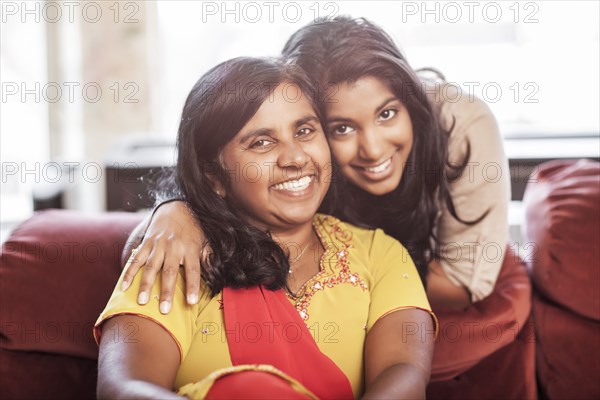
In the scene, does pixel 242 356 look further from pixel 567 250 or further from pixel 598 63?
pixel 598 63

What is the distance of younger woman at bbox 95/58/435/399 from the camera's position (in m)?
1.18

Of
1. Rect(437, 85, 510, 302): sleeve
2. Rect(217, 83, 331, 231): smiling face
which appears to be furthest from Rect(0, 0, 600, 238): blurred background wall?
Rect(217, 83, 331, 231): smiling face

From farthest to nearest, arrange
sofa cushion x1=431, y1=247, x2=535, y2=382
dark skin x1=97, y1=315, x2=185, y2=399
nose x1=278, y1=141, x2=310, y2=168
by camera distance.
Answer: sofa cushion x1=431, y1=247, x2=535, y2=382 < nose x1=278, y1=141, x2=310, y2=168 < dark skin x1=97, y1=315, x2=185, y2=399

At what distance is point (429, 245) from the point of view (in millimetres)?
1611

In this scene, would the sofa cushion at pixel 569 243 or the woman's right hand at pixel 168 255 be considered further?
the sofa cushion at pixel 569 243

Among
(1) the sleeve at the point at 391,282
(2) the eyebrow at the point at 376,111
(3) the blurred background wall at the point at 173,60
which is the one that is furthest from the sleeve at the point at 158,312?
(3) the blurred background wall at the point at 173,60

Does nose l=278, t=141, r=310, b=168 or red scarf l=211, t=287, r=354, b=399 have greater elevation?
nose l=278, t=141, r=310, b=168

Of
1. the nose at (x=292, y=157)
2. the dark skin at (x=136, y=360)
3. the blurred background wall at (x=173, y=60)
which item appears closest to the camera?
the dark skin at (x=136, y=360)

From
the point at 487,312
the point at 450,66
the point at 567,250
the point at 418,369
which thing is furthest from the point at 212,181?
the point at 450,66

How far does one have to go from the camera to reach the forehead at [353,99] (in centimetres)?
143

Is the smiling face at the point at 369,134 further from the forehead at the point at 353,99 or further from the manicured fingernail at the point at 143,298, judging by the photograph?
the manicured fingernail at the point at 143,298

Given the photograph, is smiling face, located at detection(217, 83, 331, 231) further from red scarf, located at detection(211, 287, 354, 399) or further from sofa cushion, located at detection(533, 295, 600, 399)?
sofa cushion, located at detection(533, 295, 600, 399)

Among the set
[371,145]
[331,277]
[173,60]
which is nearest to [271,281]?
[331,277]

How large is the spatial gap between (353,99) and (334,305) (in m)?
0.42
